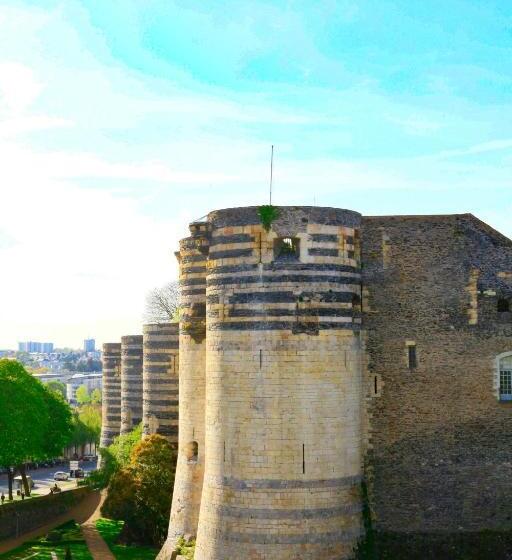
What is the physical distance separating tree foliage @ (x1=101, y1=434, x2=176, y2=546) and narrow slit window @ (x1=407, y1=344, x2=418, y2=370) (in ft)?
43.0

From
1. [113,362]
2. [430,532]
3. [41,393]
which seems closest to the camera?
[430,532]

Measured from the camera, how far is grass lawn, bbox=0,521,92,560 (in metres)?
38.2

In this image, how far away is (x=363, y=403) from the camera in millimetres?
28469

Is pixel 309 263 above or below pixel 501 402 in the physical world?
above

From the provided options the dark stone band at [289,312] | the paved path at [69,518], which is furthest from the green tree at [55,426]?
the dark stone band at [289,312]

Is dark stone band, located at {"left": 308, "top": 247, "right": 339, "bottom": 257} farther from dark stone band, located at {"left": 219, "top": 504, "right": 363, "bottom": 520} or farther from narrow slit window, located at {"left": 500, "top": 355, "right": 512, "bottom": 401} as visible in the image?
dark stone band, located at {"left": 219, "top": 504, "right": 363, "bottom": 520}

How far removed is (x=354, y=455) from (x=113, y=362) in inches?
1285

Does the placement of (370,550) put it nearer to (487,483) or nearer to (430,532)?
(430,532)

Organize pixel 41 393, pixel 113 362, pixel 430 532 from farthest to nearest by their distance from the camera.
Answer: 1. pixel 113 362
2. pixel 41 393
3. pixel 430 532

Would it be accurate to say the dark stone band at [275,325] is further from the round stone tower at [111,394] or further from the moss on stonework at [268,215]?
the round stone tower at [111,394]

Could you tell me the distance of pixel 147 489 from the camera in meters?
36.2

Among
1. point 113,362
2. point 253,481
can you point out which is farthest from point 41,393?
point 253,481

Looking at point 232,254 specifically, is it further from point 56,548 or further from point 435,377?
point 56,548

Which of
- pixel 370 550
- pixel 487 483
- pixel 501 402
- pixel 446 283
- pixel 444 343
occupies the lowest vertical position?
pixel 370 550
